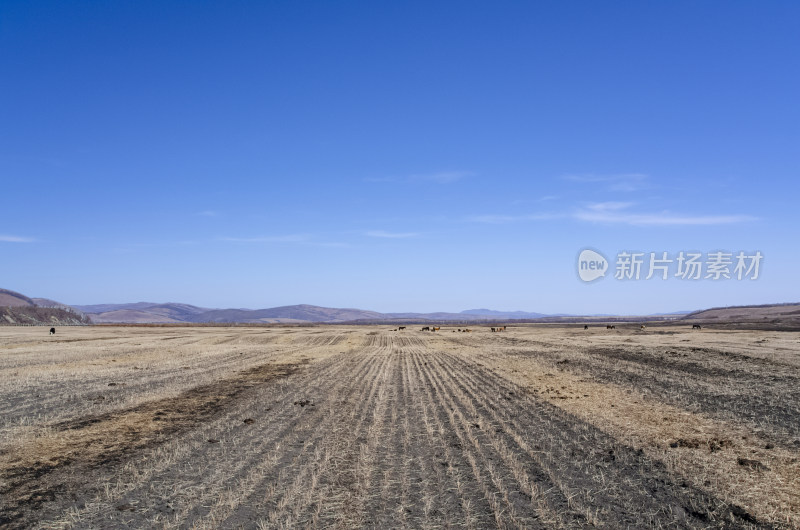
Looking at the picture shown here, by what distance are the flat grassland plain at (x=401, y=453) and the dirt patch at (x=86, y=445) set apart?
5 cm

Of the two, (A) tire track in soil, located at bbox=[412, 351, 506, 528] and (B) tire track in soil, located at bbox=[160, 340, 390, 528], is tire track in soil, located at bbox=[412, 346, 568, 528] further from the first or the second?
(B) tire track in soil, located at bbox=[160, 340, 390, 528]

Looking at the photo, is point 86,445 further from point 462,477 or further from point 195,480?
point 462,477

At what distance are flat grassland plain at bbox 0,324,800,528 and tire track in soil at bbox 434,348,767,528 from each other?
44mm

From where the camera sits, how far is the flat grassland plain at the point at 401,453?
7547 mm

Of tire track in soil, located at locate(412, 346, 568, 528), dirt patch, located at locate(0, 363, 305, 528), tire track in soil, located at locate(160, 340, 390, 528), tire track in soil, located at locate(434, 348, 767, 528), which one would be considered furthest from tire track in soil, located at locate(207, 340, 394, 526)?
tire track in soil, located at locate(434, 348, 767, 528)

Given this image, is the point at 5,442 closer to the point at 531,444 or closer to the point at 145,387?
the point at 145,387

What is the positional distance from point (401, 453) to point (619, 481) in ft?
13.9

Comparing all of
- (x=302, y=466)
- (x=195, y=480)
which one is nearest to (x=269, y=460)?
(x=302, y=466)

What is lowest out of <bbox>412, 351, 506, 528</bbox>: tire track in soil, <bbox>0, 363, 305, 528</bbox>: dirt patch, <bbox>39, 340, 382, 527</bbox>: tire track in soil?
<bbox>0, 363, 305, 528</bbox>: dirt patch

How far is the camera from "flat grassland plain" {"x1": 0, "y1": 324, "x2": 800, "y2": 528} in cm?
755

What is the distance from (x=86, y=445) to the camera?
1158 cm

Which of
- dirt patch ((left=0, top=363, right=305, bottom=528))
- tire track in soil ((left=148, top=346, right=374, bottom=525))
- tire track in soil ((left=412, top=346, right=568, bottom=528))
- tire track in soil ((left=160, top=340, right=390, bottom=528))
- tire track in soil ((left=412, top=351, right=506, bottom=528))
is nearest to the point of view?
tire track in soil ((left=412, top=346, right=568, bottom=528))

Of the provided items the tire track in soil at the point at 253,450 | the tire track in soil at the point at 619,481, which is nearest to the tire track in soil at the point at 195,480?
the tire track in soil at the point at 253,450

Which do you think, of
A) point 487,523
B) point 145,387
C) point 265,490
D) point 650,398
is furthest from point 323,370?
point 487,523
